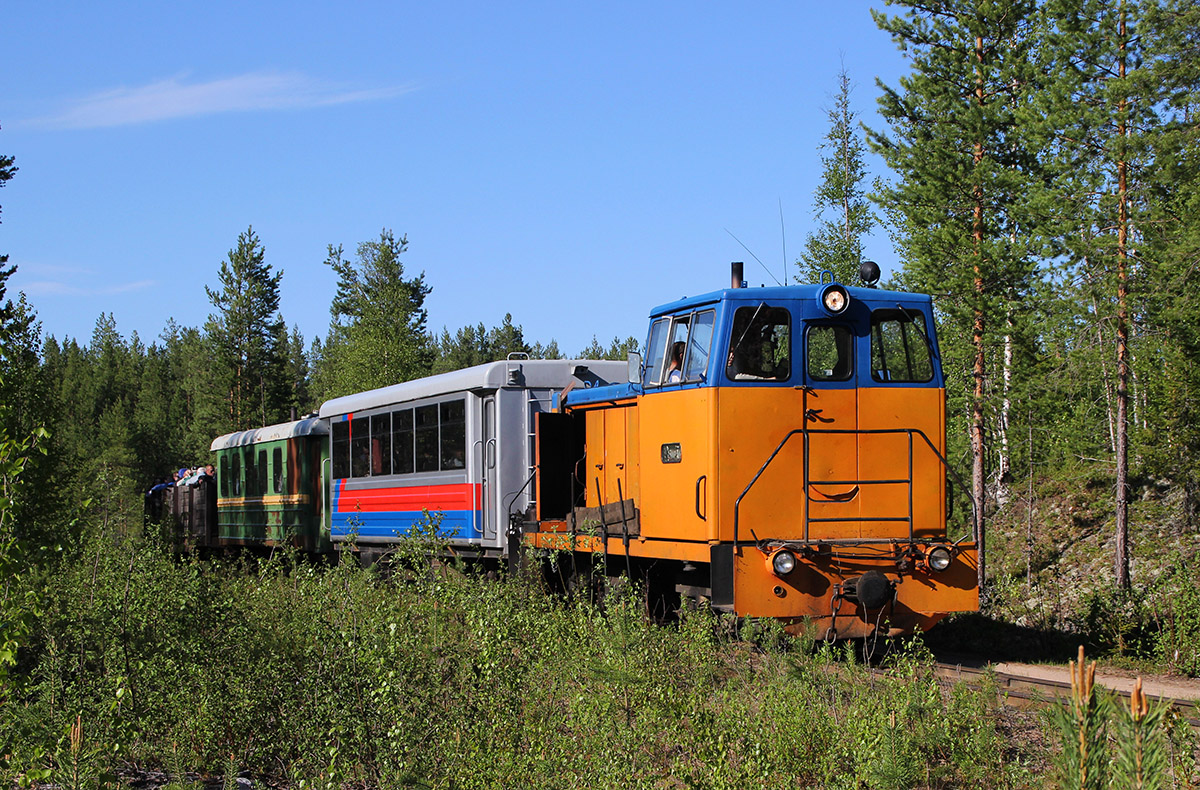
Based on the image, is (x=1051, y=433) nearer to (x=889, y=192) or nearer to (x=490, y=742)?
(x=889, y=192)

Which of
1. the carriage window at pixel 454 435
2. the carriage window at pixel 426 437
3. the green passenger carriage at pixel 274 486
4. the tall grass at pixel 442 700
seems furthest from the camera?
the green passenger carriage at pixel 274 486

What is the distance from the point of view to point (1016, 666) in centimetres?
1065

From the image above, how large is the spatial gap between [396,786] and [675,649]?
3.20m

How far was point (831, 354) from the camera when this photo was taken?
395 inches

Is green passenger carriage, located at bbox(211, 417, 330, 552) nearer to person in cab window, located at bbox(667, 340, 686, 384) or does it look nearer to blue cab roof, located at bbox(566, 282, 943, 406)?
person in cab window, located at bbox(667, 340, 686, 384)

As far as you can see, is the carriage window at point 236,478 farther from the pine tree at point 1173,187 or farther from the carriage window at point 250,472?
the pine tree at point 1173,187

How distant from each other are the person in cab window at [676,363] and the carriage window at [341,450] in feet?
31.5

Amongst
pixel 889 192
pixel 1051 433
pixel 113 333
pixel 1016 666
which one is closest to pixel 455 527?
pixel 1016 666

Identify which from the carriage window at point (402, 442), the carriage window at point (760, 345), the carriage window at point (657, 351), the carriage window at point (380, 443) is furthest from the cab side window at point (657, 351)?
the carriage window at point (380, 443)

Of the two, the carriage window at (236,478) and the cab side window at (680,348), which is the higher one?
the cab side window at (680,348)

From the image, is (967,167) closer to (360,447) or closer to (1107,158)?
(1107,158)

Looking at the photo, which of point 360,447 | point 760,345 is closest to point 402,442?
point 360,447

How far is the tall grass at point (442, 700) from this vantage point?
5.80 meters

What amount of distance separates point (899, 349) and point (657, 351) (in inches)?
94.1
